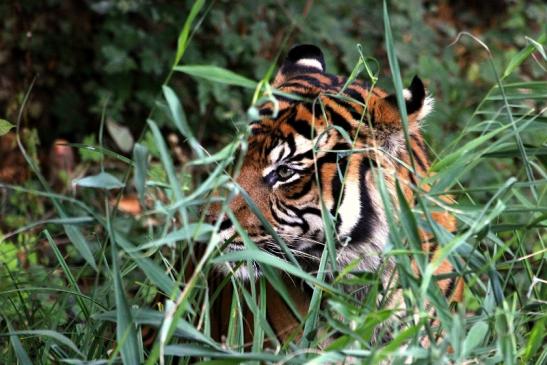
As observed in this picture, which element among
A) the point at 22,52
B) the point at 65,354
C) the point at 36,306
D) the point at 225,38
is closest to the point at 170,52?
the point at 225,38

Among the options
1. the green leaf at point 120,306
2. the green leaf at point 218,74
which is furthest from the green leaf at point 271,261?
the green leaf at point 218,74

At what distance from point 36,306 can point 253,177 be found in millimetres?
848

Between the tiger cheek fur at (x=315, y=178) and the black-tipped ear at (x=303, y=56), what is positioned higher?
the black-tipped ear at (x=303, y=56)

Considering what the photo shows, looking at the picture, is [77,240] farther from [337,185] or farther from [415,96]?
[415,96]

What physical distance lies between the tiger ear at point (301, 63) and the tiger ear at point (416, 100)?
1.83ft

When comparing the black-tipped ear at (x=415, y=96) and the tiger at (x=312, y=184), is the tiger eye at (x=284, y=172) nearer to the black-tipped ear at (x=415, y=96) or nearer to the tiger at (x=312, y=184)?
the tiger at (x=312, y=184)

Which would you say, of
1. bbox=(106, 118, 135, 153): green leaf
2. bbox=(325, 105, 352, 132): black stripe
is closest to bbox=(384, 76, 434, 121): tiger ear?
bbox=(325, 105, 352, 132): black stripe

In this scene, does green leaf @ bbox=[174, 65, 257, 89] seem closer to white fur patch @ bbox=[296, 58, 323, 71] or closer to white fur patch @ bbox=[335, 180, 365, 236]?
white fur patch @ bbox=[335, 180, 365, 236]

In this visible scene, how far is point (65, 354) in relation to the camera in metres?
2.54

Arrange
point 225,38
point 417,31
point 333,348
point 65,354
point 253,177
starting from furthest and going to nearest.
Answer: point 417,31 → point 225,38 → point 253,177 → point 65,354 → point 333,348

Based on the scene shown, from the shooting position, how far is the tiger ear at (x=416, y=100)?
295 cm

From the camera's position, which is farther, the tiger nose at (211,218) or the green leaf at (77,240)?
the tiger nose at (211,218)

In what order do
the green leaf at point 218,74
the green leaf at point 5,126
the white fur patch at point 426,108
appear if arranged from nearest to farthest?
the green leaf at point 218,74
the green leaf at point 5,126
the white fur patch at point 426,108

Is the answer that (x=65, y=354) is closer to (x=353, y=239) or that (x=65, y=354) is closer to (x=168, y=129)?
(x=353, y=239)
